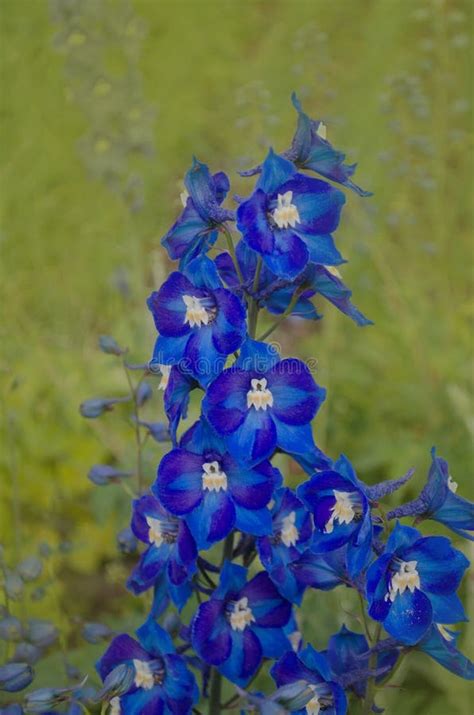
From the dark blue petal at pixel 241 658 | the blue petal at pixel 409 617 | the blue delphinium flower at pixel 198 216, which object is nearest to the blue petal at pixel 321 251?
the blue delphinium flower at pixel 198 216

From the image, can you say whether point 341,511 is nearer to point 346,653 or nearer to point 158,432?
point 346,653

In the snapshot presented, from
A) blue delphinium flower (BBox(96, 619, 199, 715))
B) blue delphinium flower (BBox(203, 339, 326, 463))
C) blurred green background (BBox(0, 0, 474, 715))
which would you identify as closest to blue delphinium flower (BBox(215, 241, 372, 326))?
blue delphinium flower (BBox(203, 339, 326, 463))

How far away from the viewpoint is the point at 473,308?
3.22 meters

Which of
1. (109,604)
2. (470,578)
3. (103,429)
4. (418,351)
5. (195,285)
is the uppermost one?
(195,285)

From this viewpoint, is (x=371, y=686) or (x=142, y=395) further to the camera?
(x=142, y=395)

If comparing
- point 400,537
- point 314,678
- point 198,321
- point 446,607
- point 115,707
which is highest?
point 198,321

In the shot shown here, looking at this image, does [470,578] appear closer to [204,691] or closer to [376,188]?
[204,691]

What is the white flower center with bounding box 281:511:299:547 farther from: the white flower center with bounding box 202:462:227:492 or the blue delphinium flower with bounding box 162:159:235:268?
the blue delphinium flower with bounding box 162:159:235:268

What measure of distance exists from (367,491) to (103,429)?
1963mm

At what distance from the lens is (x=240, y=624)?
4.14 feet

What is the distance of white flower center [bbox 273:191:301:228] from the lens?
1.16 m

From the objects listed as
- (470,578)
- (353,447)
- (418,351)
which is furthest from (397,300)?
(470,578)

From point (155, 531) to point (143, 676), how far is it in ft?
0.68

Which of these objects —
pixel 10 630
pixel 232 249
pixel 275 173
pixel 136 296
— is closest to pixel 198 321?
pixel 232 249
